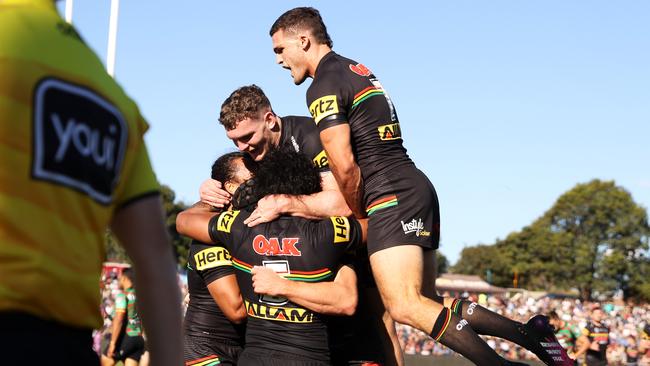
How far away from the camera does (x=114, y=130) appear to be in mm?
1961

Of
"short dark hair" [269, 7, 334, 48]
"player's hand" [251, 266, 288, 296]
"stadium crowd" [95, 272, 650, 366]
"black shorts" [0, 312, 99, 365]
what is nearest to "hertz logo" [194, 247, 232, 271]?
"player's hand" [251, 266, 288, 296]

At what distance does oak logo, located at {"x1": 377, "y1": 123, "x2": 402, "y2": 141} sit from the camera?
618 cm

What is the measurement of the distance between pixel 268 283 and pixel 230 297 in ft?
2.72

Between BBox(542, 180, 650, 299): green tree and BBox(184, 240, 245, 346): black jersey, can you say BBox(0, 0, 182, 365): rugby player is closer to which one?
BBox(184, 240, 245, 346): black jersey

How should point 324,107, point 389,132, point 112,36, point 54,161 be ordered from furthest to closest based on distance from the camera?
point 112,36 < point 389,132 < point 324,107 < point 54,161

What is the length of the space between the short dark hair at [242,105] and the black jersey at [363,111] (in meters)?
0.35

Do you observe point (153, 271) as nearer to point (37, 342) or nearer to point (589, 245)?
point (37, 342)

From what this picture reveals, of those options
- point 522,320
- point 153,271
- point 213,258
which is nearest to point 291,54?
point 213,258

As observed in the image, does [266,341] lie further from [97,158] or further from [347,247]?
[97,158]

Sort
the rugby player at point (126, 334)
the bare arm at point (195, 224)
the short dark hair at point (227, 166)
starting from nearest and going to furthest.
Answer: the bare arm at point (195, 224), the short dark hair at point (227, 166), the rugby player at point (126, 334)

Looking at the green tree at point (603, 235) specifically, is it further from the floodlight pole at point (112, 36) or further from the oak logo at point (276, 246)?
the oak logo at point (276, 246)

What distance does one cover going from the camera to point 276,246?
186 inches

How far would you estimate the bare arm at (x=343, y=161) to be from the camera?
584 cm

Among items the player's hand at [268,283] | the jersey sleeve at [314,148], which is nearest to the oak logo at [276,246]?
the player's hand at [268,283]
